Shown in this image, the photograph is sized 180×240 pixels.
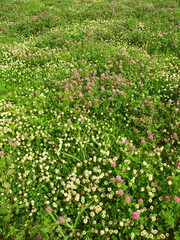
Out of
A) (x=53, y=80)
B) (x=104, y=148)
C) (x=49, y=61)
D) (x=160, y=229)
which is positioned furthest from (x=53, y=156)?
(x=49, y=61)

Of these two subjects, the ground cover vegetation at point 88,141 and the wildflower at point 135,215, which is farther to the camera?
the ground cover vegetation at point 88,141

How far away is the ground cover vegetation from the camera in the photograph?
10.2 ft

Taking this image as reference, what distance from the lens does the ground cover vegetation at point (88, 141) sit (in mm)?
3113

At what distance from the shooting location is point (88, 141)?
430cm

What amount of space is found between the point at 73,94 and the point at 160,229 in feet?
12.3

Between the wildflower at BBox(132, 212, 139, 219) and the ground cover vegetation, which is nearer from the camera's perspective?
the wildflower at BBox(132, 212, 139, 219)

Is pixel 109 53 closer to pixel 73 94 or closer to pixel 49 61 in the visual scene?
pixel 49 61

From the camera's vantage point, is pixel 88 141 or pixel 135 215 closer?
pixel 135 215

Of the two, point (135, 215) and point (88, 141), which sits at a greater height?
point (88, 141)

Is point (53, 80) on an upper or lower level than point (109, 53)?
lower

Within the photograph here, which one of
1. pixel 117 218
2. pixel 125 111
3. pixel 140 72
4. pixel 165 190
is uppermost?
pixel 140 72

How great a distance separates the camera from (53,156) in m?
4.08

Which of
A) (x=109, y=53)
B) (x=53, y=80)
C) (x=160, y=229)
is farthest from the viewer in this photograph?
(x=109, y=53)

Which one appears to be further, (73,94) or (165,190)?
(73,94)
